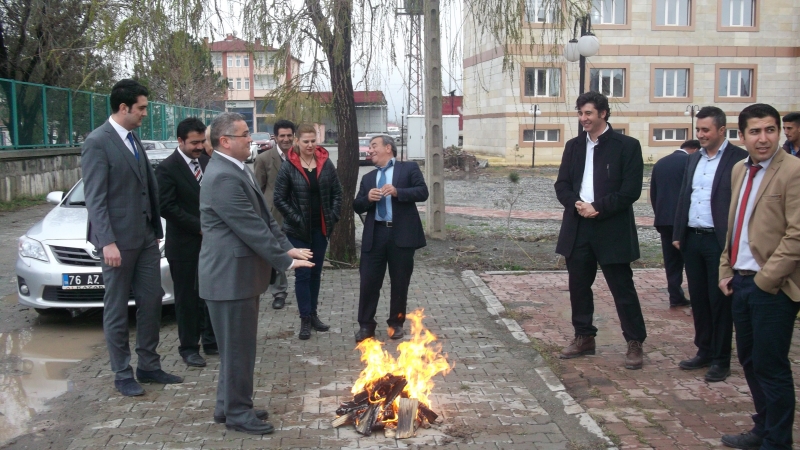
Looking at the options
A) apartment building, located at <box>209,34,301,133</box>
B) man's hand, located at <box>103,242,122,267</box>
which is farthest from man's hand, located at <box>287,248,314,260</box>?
apartment building, located at <box>209,34,301,133</box>

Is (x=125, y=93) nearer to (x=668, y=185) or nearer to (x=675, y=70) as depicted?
(x=668, y=185)

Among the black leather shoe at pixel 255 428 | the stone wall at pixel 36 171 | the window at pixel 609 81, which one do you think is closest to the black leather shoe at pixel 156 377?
the black leather shoe at pixel 255 428

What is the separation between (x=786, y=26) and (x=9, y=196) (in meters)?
41.4

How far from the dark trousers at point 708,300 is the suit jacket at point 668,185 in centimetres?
195

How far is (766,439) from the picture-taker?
4.30 metres

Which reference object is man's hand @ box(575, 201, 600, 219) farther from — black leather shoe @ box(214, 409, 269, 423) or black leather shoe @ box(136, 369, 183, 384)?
black leather shoe @ box(136, 369, 183, 384)

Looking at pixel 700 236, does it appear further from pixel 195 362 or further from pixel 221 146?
pixel 195 362

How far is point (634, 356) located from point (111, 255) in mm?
4234

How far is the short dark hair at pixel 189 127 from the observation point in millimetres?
6367

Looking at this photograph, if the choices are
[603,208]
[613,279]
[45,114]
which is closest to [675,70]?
[45,114]

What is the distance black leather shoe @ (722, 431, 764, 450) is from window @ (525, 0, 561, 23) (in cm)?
549

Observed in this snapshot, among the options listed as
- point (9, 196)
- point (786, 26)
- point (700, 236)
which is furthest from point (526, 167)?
point (700, 236)

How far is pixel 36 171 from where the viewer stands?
1995cm

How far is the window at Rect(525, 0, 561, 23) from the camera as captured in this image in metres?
8.57
